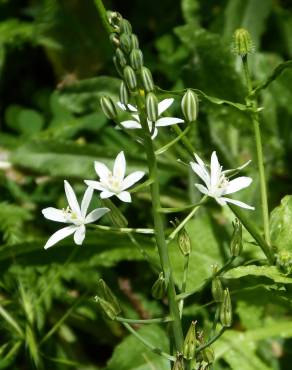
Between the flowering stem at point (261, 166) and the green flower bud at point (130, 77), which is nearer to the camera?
the green flower bud at point (130, 77)

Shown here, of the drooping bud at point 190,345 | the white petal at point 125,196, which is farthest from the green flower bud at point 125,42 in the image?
the drooping bud at point 190,345

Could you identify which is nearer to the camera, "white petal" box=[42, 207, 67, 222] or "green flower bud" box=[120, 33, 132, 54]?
"green flower bud" box=[120, 33, 132, 54]

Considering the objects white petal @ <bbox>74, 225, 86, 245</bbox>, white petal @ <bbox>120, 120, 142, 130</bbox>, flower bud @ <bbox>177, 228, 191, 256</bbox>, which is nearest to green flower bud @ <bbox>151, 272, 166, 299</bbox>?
flower bud @ <bbox>177, 228, 191, 256</bbox>

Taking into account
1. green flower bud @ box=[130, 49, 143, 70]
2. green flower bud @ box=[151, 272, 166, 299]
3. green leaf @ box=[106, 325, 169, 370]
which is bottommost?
green leaf @ box=[106, 325, 169, 370]

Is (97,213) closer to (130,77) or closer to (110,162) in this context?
(130,77)

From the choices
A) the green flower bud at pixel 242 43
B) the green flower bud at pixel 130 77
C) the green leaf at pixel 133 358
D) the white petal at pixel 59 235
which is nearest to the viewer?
the green flower bud at pixel 130 77

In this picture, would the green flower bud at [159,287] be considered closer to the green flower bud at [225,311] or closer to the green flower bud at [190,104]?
the green flower bud at [225,311]

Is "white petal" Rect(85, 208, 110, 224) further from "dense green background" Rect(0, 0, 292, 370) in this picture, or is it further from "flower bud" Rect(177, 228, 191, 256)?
"dense green background" Rect(0, 0, 292, 370)
